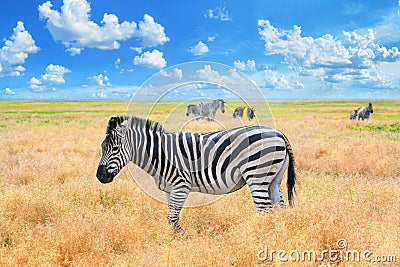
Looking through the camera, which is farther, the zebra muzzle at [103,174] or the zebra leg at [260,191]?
the zebra muzzle at [103,174]

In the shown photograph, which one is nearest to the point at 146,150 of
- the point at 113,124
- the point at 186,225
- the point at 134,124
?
the point at 134,124

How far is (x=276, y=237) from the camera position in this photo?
15.3ft

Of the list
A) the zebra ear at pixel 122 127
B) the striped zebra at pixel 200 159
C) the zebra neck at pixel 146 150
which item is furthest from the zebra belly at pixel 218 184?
the zebra ear at pixel 122 127

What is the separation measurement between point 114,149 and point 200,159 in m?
1.40

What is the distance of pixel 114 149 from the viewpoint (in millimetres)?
5676

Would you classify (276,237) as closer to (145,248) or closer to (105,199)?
(145,248)

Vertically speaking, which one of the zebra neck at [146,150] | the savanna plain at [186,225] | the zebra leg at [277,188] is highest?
the zebra neck at [146,150]

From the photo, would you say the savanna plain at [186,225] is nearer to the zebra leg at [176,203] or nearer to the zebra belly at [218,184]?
the zebra leg at [176,203]

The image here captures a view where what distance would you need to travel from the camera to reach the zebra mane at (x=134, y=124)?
221 inches

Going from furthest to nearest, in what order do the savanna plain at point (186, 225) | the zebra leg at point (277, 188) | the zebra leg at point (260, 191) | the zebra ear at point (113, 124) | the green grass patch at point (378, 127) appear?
the green grass patch at point (378, 127)
the zebra leg at point (277, 188)
the zebra ear at point (113, 124)
the zebra leg at point (260, 191)
the savanna plain at point (186, 225)

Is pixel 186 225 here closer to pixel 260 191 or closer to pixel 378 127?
pixel 260 191

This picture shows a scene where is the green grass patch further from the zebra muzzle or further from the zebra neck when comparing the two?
the zebra muzzle

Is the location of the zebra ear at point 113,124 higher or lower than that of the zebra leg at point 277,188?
higher

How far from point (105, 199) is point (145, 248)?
2699 mm
